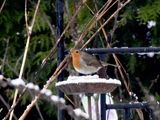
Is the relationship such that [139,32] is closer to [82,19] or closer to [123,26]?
[123,26]

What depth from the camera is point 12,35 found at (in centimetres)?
490

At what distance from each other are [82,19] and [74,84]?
2.78 m

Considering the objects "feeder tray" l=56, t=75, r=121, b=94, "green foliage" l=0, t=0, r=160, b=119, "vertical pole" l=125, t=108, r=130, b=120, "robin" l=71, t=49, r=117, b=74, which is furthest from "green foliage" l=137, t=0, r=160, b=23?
"feeder tray" l=56, t=75, r=121, b=94

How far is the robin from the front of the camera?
210 cm

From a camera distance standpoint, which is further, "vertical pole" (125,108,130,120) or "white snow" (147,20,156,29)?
"white snow" (147,20,156,29)

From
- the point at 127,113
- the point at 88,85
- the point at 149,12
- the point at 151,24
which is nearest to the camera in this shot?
the point at 88,85

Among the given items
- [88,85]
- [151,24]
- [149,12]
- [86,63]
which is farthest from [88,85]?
[151,24]

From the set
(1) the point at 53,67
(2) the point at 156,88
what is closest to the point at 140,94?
(2) the point at 156,88

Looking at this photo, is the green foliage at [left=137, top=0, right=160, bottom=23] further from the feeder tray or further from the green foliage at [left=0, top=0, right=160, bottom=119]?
the feeder tray

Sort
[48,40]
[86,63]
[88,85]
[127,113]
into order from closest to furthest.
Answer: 1. [88,85]
2. [127,113]
3. [86,63]
4. [48,40]

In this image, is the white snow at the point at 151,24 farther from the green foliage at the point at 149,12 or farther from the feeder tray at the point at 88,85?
the feeder tray at the point at 88,85

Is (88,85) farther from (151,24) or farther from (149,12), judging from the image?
(151,24)

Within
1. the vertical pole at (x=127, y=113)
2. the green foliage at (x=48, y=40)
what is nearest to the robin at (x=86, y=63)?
the vertical pole at (x=127, y=113)

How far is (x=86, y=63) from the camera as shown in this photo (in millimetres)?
2254
